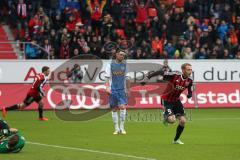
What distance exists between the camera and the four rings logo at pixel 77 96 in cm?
3162

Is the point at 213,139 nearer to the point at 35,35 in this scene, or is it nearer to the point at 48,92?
the point at 48,92

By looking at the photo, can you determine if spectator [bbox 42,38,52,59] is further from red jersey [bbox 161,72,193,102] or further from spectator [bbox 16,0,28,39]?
red jersey [bbox 161,72,193,102]

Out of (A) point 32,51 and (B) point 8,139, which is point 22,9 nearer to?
(A) point 32,51

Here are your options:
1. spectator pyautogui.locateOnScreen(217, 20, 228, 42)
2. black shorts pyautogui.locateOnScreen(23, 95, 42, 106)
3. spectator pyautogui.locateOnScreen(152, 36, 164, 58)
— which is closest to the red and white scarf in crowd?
spectator pyautogui.locateOnScreen(152, 36, 164, 58)

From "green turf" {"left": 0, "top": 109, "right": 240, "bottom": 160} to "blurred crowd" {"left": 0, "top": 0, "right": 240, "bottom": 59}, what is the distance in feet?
20.4

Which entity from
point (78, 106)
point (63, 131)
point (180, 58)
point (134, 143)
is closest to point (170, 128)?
point (63, 131)

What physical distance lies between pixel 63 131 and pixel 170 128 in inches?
144

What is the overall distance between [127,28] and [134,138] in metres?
17.4

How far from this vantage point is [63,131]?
71.6 feet

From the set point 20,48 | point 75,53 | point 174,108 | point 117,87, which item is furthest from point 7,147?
point 20,48

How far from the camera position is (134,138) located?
1961 cm

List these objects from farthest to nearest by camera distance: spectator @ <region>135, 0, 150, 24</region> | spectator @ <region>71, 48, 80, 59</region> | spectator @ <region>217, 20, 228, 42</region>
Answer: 1. spectator @ <region>217, 20, 228, 42</region>
2. spectator @ <region>135, 0, 150, 24</region>
3. spectator @ <region>71, 48, 80, 59</region>

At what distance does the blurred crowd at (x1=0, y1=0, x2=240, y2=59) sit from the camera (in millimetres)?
34688

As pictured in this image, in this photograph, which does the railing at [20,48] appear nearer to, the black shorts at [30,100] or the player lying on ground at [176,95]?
the black shorts at [30,100]
